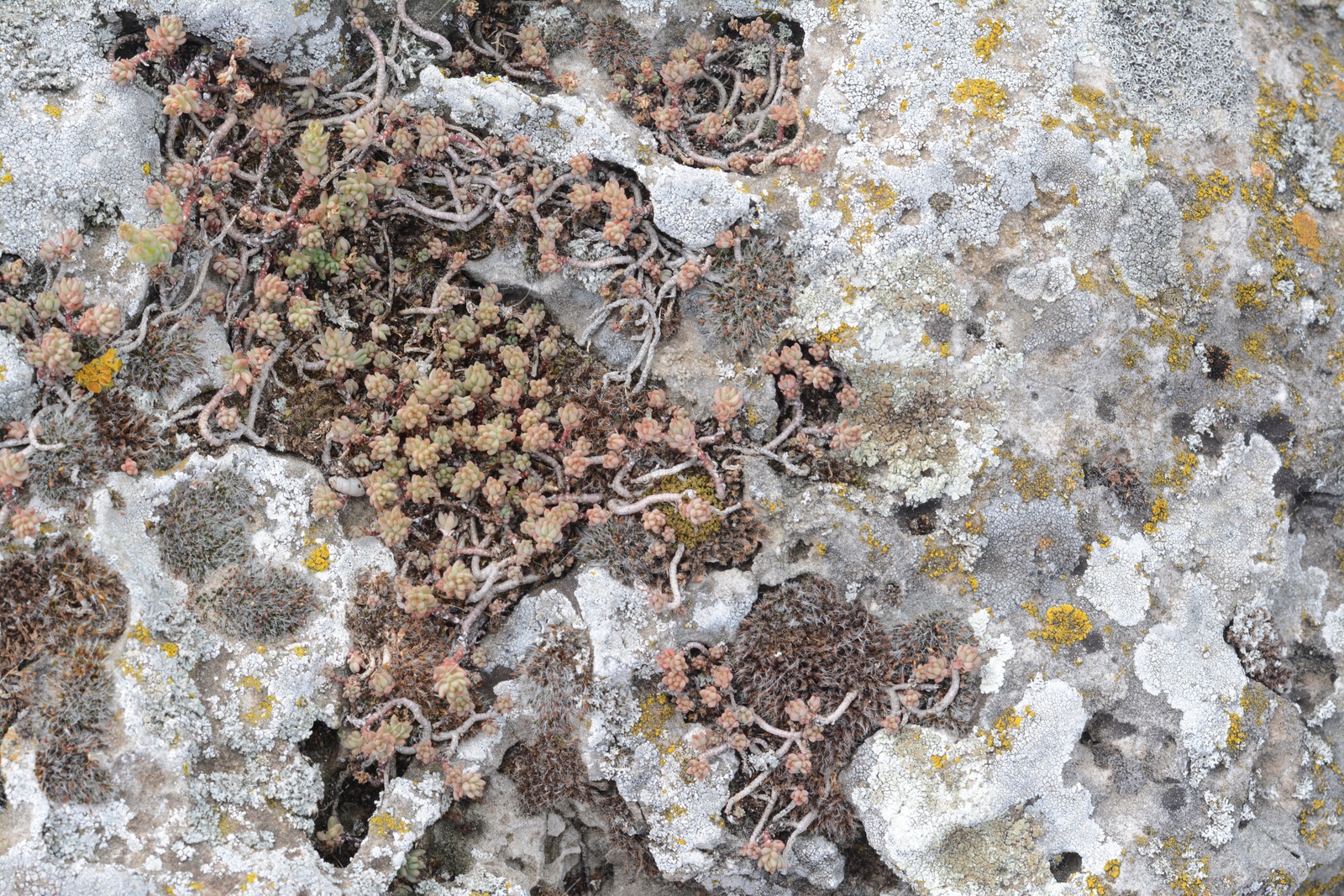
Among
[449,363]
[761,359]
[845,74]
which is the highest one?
[845,74]

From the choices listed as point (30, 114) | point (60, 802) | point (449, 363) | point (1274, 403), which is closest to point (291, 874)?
point (60, 802)

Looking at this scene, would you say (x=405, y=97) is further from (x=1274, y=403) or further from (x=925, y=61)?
(x=1274, y=403)

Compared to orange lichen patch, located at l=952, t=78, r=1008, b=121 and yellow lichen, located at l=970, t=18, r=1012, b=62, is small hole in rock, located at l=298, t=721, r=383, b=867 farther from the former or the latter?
yellow lichen, located at l=970, t=18, r=1012, b=62

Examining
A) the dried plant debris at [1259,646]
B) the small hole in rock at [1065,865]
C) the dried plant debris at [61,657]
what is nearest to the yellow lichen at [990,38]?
the dried plant debris at [1259,646]

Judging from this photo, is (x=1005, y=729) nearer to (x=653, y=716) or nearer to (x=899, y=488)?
(x=899, y=488)

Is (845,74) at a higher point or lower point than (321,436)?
higher

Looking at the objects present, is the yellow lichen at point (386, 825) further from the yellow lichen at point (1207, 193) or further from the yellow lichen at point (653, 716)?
the yellow lichen at point (1207, 193)
